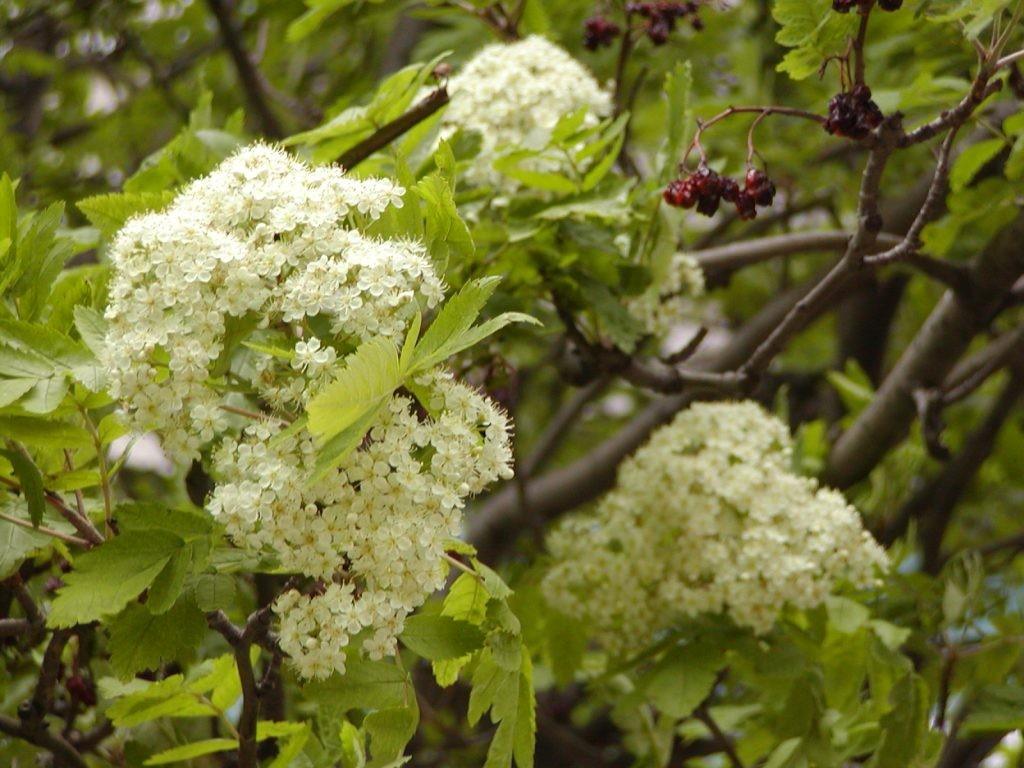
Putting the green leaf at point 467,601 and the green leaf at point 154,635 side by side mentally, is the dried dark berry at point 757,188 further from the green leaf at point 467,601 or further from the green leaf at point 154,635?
the green leaf at point 154,635

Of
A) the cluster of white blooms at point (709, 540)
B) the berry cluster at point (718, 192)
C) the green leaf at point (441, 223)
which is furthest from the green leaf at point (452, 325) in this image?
the cluster of white blooms at point (709, 540)

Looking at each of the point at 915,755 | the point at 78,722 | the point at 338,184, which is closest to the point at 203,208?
the point at 338,184

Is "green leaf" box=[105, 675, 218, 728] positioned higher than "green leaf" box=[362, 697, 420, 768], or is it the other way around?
"green leaf" box=[362, 697, 420, 768]

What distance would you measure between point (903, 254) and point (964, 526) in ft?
7.45

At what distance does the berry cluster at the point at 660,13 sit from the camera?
2.52 m

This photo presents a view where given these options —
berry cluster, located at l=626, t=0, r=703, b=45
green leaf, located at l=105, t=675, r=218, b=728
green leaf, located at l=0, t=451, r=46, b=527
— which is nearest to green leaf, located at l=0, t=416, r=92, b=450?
green leaf, located at l=0, t=451, r=46, b=527

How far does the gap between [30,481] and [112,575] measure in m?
0.16

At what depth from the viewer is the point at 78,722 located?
2.29 metres

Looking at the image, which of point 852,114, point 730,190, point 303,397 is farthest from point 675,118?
point 303,397

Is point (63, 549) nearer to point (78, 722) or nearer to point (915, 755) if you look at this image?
point (78, 722)

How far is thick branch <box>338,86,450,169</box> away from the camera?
197 cm

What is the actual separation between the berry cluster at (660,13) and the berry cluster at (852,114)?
971 millimetres

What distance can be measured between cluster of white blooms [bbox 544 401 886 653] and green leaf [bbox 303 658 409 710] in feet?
2.53

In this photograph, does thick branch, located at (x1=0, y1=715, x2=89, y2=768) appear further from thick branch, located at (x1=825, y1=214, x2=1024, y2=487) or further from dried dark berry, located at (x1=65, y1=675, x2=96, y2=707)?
thick branch, located at (x1=825, y1=214, x2=1024, y2=487)
